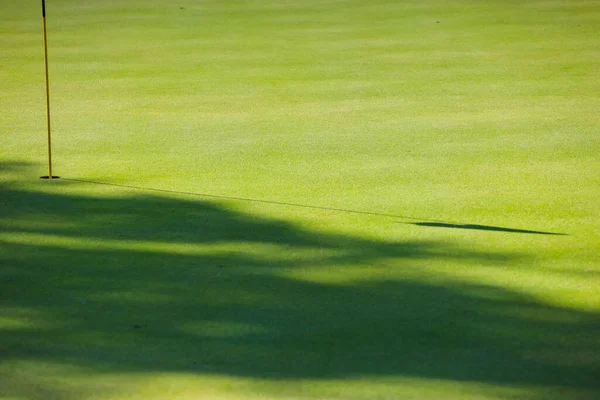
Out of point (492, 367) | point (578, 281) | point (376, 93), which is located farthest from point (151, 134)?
point (492, 367)

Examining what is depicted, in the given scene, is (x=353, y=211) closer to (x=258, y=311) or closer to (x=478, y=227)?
(x=478, y=227)

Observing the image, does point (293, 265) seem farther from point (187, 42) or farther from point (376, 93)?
point (187, 42)

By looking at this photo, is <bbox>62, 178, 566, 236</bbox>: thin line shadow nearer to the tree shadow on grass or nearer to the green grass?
the green grass

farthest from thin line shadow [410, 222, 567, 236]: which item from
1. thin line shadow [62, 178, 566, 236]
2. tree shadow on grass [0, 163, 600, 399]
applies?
tree shadow on grass [0, 163, 600, 399]

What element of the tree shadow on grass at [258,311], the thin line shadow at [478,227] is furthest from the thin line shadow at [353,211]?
the tree shadow on grass at [258,311]

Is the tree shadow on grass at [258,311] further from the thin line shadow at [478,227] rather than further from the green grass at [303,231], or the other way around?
the thin line shadow at [478,227]

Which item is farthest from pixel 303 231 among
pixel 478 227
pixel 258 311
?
pixel 258 311

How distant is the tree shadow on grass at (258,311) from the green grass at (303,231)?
0.04ft

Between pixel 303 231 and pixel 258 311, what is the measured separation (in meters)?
1.27

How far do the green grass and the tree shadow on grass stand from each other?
1 centimetres

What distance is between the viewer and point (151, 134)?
8164 millimetres

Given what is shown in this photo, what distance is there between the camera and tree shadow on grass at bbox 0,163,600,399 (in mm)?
3617

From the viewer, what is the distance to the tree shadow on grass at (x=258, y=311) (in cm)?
362

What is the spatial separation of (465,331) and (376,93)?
247 inches
